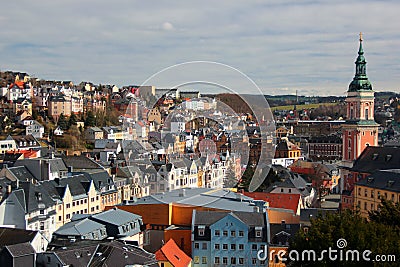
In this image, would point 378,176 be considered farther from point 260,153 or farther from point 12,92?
A: point 12,92

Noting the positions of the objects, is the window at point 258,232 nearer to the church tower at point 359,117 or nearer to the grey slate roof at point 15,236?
the grey slate roof at point 15,236

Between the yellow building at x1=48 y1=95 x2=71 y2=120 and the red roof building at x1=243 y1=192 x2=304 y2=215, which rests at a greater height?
the yellow building at x1=48 y1=95 x2=71 y2=120

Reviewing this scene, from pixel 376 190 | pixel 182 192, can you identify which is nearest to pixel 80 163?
pixel 182 192

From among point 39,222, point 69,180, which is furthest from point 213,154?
point 69,180

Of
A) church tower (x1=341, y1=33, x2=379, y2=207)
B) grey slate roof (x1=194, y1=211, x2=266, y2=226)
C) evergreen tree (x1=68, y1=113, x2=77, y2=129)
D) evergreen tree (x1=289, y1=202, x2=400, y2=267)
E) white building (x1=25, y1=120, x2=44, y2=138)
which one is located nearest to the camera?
evergreen tree (x1=289, y1=202, x2=400, y2=267)

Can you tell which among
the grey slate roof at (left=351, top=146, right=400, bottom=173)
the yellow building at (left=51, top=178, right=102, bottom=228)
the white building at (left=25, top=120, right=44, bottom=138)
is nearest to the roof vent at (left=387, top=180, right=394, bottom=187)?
the grey slate roof at (left=351, top=146, right=400, bottom=173)

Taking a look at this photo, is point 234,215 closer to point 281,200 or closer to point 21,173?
point 281,200

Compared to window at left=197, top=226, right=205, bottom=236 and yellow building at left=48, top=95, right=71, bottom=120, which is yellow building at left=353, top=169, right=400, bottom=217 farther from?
yellow building at left=48, top=95, right=71, bottom=120
